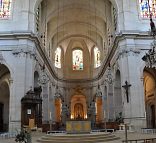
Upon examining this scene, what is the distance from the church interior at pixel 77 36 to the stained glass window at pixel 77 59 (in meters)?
3.78

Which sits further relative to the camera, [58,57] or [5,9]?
[58,57]

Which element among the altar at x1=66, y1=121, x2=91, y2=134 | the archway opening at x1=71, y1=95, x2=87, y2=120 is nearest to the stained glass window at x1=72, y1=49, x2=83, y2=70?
the archway opening at x1=71, y1=95, x2=87, y2=120

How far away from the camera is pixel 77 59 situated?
43781 millimetres

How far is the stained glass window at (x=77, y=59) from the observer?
4347cm

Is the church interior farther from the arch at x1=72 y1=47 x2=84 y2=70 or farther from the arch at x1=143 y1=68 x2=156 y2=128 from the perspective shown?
the arch at x1=72 y1=47 x2=84 y2=70

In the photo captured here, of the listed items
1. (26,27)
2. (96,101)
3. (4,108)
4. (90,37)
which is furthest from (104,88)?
(26,27)

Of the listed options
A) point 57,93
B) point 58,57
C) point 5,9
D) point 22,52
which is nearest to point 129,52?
point 22,52

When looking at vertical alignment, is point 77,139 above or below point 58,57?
below

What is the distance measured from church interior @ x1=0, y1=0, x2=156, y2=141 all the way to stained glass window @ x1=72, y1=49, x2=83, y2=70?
378cm

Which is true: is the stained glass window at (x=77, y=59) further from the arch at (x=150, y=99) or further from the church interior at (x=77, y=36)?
the arch at (x=150, y=99)

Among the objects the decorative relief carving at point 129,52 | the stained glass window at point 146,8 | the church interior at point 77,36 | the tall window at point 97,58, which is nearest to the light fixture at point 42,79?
the church interior at point 77,36

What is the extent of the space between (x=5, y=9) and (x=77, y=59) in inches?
855

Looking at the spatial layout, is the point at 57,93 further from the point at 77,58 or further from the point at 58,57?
the point at 77,58

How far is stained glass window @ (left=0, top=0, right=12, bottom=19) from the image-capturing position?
75.7 feet
